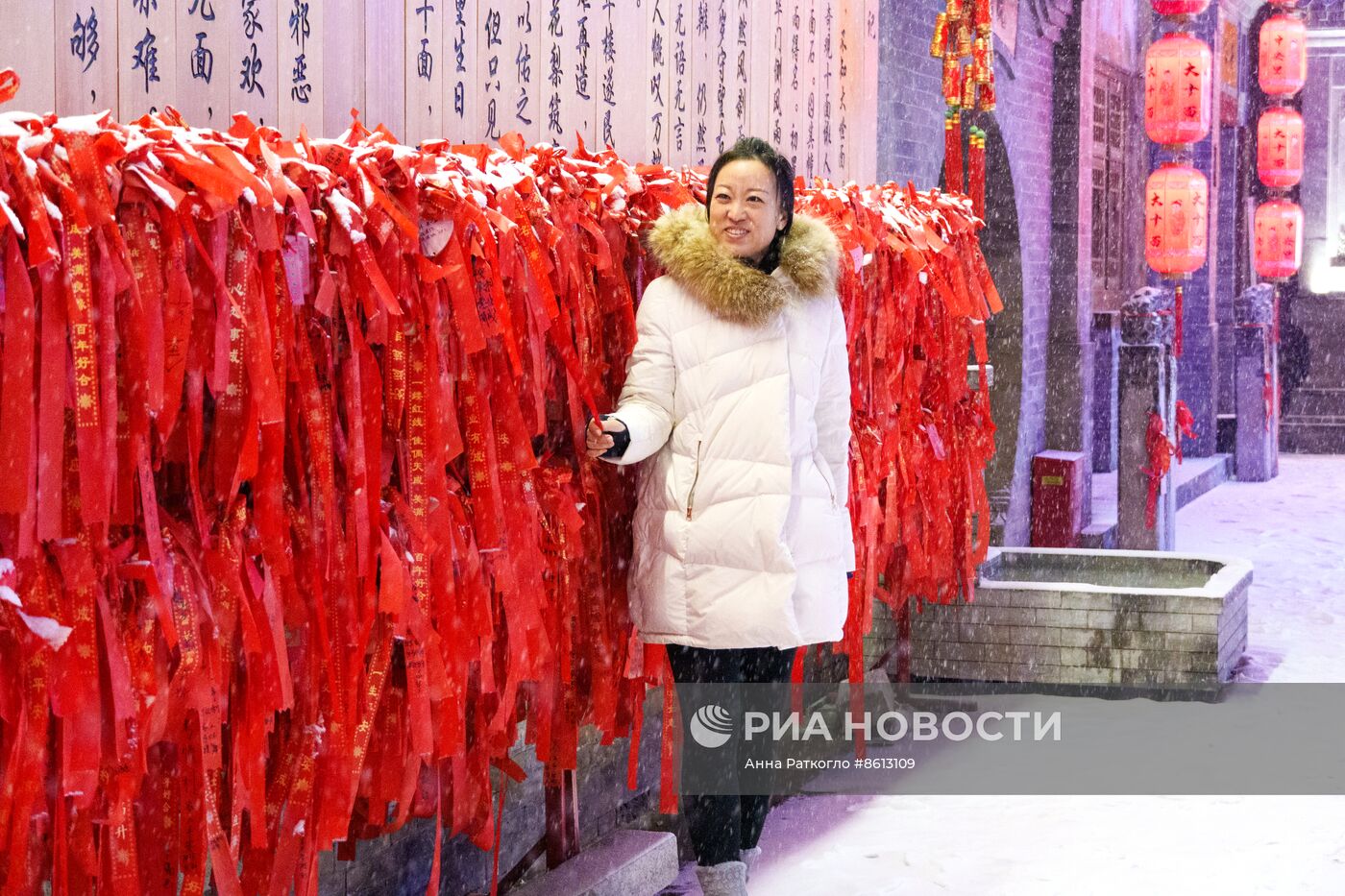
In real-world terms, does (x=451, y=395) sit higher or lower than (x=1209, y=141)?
lower

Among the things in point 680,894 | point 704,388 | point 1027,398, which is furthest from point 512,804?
point 1027,398

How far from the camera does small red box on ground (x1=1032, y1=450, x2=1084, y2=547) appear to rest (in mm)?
8805

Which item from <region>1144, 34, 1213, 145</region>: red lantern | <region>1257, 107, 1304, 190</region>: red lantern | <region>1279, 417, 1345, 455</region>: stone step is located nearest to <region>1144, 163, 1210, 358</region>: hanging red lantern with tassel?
<region>1144, 34, 1213, 145</region>: red lantern

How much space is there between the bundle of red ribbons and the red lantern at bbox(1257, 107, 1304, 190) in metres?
11.6

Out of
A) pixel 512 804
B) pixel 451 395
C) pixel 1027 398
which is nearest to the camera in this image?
pixel 451 395

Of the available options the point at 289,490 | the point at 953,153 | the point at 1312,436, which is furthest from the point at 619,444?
the point at 1312,436

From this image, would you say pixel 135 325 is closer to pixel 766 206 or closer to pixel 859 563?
pixel 766 206

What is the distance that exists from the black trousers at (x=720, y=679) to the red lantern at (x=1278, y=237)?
38.6ft

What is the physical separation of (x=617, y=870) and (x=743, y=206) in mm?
1357

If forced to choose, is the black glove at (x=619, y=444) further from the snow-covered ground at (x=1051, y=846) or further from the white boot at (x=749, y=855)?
the snow-covered ground at (x=1051, y=846)

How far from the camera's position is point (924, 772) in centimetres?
442

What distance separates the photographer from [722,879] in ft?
9.87

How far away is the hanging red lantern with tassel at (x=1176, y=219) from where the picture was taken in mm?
9906

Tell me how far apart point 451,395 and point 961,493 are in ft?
8.84
